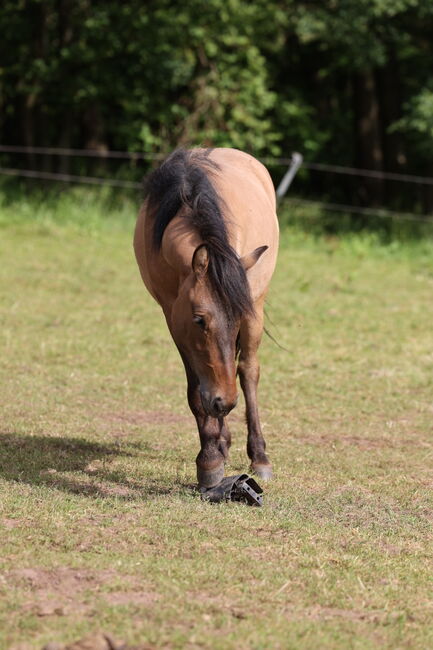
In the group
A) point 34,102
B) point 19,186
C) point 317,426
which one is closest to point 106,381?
point 317,426

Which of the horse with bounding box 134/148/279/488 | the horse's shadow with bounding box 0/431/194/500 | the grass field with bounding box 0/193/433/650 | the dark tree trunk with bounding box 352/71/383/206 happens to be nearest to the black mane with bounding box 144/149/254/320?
the horse with bounding box 134/148/279/488

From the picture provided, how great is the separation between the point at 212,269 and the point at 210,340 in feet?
1.18

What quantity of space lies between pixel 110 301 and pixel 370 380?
12.8 feet

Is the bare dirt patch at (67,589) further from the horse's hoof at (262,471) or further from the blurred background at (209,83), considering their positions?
the blurred background at (209,83)

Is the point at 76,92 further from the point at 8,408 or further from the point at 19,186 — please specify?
the point at 8,408

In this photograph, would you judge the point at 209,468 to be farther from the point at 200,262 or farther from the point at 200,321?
the point at 200,262

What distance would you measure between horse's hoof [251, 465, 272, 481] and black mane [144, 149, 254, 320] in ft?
4.55

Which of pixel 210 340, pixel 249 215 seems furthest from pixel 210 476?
pixel 249 215

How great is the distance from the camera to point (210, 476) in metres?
5.48

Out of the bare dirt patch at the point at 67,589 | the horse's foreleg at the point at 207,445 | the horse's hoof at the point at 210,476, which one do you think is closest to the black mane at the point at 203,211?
the horse's foreleg at the point at 207,445

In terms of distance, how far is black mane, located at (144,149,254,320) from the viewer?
16.3ft

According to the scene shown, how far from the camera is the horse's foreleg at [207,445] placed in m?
5.48

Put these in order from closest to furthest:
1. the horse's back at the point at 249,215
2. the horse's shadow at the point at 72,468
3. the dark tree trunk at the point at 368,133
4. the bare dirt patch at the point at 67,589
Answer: the bare dirt patch at the point at 67,589
the horse's shadow at the point at 72,468
the horse's back at the point at 249,215
the dark tree trunk at the point at 368,133

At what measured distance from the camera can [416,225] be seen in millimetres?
17688
